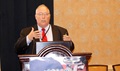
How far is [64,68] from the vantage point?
1319 mm

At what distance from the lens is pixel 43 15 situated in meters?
2.32

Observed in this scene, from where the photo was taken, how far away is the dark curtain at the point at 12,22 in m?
3.54

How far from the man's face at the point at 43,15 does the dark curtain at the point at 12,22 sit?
4.09 feet

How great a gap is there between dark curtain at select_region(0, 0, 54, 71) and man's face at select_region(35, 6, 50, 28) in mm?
1246

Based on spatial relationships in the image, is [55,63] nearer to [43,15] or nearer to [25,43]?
[25,43]

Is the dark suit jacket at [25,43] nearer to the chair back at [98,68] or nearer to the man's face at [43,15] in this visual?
the man's face at [43,15]

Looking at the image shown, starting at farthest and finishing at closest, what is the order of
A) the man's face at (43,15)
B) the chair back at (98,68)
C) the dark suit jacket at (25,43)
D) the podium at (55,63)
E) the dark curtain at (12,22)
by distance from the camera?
the dark curtain at (12,22) < the chair back at (98,68) < the man's face at (43,15) < the dark suit jacket at (25,43) < the podium at (55,63)

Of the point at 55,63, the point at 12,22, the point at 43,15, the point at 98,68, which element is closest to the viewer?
the point at 55,63

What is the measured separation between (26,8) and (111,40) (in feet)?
4.84

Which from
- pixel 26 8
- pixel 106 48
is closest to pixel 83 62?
pixel 26 8

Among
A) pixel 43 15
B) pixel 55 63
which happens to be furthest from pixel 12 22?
pixel 55 63

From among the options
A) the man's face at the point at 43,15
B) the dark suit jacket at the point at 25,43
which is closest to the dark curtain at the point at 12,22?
the dark suit jacket at the point at 25,43

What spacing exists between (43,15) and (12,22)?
1358mm

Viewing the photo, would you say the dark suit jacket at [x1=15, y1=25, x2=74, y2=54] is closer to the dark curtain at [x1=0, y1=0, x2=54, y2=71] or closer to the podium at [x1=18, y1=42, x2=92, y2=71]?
the podium at [x1=18, y1=42, x2=92, y2=71]
